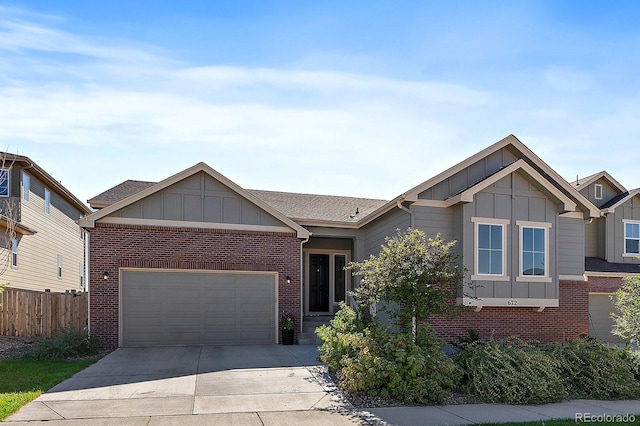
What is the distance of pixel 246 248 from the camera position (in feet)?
50.2

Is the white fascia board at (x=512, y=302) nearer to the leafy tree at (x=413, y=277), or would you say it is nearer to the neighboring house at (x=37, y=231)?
the leafy tree at (x=413, y=277)

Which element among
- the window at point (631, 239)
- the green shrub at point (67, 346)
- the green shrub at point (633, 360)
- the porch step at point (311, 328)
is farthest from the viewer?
the window at point (631, 239)

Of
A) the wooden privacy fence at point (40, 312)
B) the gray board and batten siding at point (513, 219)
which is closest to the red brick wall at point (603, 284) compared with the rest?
the gray board and batten siding at point (513, 219)

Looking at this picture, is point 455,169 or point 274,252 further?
point 274,252

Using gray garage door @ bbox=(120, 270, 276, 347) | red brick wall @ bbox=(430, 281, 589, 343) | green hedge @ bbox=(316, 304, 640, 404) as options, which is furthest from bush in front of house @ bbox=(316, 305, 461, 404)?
gray garage door @ bbox=(120, 270, 276, 347)

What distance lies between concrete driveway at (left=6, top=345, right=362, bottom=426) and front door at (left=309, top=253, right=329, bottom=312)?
5790mm

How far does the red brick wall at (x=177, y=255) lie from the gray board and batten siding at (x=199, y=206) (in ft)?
1.10

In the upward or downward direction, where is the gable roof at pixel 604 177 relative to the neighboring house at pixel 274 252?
upward

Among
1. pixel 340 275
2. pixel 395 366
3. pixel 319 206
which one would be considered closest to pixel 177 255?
pixel 319 206

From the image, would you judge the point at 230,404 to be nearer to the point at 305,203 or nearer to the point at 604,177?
the point at 305,203

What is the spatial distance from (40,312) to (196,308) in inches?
174

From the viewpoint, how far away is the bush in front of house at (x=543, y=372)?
9133 millimetres

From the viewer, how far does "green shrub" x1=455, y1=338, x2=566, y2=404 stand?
29.8 ft

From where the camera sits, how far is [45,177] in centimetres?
2145
